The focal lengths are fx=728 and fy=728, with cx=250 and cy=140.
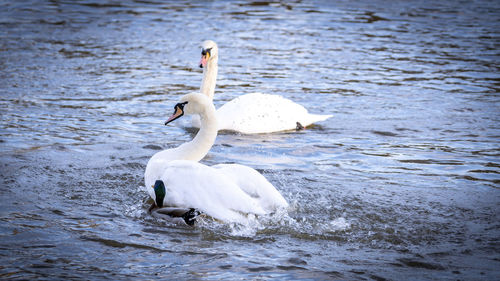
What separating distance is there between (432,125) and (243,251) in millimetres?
5326

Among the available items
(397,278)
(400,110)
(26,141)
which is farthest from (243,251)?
(400,110)

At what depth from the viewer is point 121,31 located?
16062 millimetres

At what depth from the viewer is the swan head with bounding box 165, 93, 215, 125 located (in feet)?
22.4

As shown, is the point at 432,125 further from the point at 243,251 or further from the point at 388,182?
the point at 243,251

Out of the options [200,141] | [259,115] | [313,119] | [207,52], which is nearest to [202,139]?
[200,141]

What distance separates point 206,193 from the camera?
6031 mm

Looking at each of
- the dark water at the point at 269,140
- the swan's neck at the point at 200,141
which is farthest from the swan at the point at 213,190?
the swan's neck at the point at 200,141

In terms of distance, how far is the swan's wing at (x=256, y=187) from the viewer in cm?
614

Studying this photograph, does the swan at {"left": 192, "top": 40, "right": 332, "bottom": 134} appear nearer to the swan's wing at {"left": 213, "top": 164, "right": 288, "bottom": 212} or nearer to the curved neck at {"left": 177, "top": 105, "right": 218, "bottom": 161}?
the curved neck at {"left": 177, "top": 105, "right": 218, "bottom": 161}

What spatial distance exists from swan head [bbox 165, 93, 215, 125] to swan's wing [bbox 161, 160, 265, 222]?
747 mm

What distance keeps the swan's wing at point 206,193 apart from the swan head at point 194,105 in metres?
0.75

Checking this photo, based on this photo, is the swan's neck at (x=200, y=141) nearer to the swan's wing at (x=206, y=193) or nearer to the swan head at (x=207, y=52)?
the swan's wing at (x=206, y=193)

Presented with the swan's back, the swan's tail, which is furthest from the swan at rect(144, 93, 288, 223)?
the swan's tail

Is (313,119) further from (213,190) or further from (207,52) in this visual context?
(213,190)
